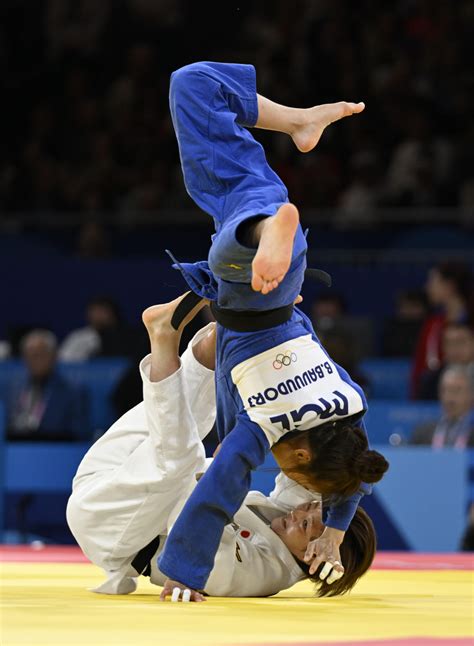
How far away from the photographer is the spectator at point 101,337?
8.83 m

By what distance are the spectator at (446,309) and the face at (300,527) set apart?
4005mm

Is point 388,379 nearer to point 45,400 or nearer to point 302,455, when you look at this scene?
point 45,400

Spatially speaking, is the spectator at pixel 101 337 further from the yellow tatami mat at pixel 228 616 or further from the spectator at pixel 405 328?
the yellow tatami mat at pixel 228 616

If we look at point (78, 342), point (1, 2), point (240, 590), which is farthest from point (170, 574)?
point (1, 2)

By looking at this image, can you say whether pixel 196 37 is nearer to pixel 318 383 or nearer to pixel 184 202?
pixel 184 202

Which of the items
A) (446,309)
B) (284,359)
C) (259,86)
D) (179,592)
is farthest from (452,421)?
(259,86)

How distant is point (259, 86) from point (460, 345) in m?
3.78

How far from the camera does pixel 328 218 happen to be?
937 cm

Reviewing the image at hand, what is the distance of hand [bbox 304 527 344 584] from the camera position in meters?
3.73

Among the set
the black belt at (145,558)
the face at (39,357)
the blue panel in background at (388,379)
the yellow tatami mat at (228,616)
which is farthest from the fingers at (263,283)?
the face at (39,357)

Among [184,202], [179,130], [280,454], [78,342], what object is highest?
[179,130]

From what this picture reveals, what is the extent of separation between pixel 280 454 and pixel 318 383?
0.74 feet

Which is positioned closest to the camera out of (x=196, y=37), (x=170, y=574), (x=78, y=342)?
(x=170, y=574)

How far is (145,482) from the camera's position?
3824mm
